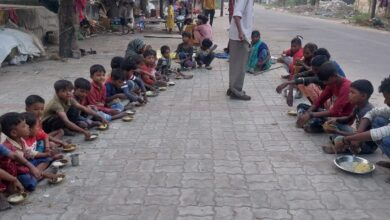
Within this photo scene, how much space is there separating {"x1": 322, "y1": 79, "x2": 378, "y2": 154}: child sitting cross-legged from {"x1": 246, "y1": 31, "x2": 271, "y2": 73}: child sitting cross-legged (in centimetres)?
423

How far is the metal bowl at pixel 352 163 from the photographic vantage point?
3.93 metres

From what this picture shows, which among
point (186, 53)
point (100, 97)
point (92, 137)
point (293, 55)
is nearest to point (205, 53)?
point (186, 53)

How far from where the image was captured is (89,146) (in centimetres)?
471

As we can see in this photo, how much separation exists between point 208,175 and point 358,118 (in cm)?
179

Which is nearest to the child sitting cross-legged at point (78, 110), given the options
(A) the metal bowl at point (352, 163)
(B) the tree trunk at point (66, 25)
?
(A) the metal bowl at point (352, 163)

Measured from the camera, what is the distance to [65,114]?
4.74 m

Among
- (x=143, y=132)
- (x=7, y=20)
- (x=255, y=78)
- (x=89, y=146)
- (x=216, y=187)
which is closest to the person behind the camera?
(x=216, y=187)

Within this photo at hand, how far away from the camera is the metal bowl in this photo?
393 centimetres

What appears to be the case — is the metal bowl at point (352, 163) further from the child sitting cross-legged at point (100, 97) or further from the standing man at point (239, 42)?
the child sitting cross-legged at point (100, 97)

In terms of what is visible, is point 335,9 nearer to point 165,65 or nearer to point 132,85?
point 165,65

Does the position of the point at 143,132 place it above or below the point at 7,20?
below

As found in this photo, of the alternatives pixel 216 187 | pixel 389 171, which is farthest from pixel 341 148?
pixel 216 187

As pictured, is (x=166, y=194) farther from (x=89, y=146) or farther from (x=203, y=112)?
(x=203, y=112)

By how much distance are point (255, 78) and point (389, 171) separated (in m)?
4.68
